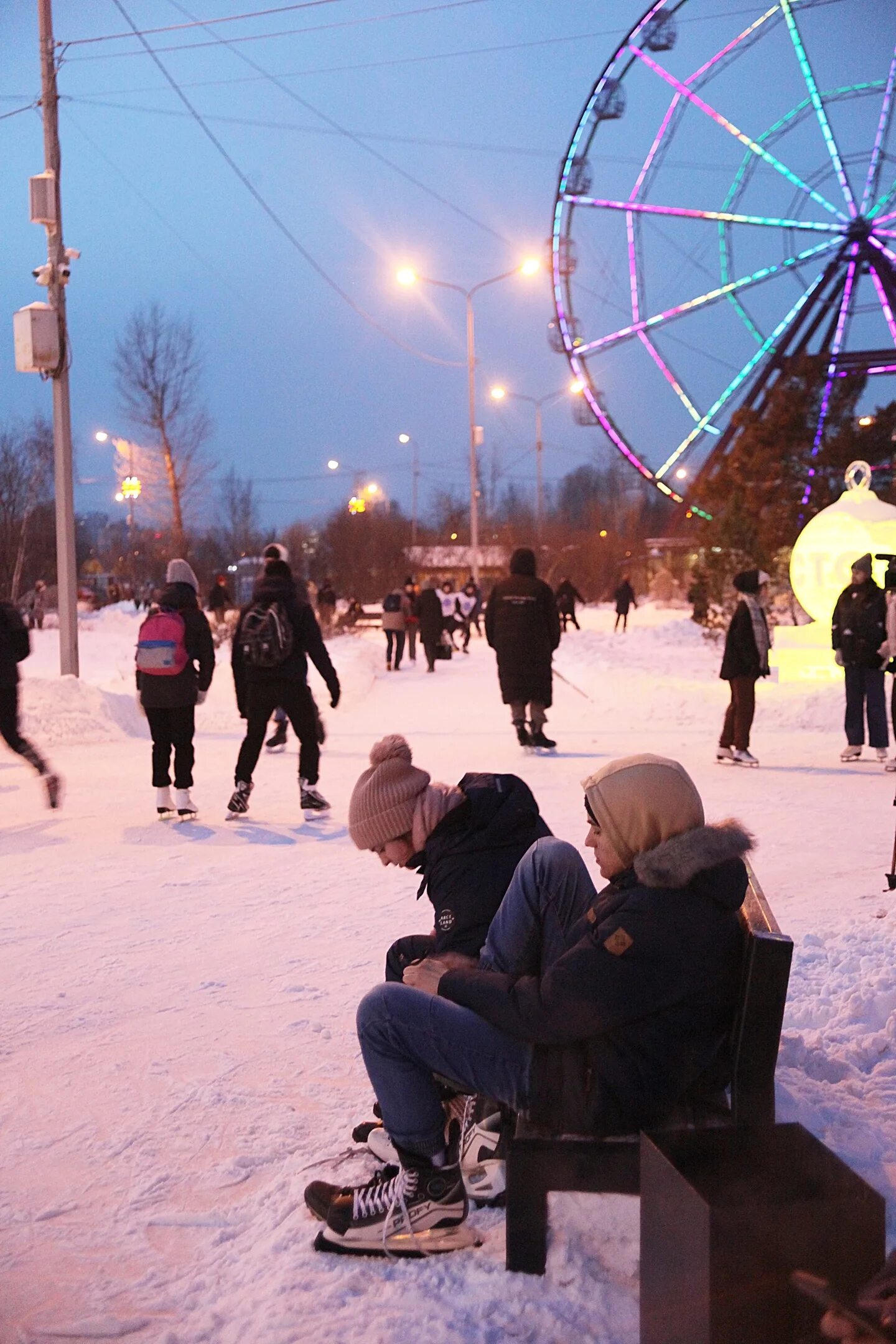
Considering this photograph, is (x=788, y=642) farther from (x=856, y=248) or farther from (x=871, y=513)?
(x=856, y=248)

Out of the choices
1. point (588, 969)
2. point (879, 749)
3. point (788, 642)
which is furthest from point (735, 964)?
point (788, 642)

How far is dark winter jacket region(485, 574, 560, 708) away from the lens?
1142 cm

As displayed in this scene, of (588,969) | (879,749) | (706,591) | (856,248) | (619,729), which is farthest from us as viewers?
(706,591)

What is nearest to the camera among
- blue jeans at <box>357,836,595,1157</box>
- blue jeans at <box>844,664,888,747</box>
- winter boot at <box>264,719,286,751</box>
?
blue jeans at <box>357,836,595,1157</box>

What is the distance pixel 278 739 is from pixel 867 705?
5.35 meters

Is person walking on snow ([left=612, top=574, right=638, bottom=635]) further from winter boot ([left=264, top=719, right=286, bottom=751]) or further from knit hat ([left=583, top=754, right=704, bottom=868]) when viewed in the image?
knit hat ([left=583, top=754, right=704, bottom=868])

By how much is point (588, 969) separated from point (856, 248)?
24.7m

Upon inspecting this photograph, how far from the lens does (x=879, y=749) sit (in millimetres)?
10570

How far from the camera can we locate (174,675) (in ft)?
27.2

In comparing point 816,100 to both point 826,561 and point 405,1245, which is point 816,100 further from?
point 405,1245

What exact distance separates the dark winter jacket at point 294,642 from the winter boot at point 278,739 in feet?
10.6

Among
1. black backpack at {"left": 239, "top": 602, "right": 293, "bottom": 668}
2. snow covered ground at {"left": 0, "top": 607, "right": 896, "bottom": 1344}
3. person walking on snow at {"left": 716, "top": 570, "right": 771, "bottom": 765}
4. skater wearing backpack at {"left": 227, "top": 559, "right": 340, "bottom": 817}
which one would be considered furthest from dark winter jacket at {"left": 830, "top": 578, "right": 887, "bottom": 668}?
black backpack at {"left": 239, "top": 602, "right": 293, "bottom": 668}

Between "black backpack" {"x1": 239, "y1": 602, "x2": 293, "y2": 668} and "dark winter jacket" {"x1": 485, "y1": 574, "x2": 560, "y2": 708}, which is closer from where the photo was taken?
"black backpack" {"x1": 239, "y1": 602, "x2": 293, "y2": 668}

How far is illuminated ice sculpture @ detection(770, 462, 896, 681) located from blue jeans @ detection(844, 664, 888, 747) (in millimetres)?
5300
